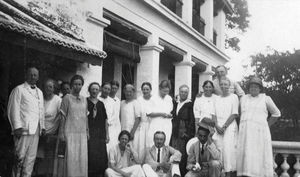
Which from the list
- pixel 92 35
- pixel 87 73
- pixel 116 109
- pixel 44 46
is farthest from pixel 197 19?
pixel 44 46

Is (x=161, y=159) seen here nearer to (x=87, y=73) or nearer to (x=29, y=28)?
(x=87, y=73)

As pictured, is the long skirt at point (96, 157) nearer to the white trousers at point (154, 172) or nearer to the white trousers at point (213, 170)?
the white trousers at point (154, 172)

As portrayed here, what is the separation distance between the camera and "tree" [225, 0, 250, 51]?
913 inches

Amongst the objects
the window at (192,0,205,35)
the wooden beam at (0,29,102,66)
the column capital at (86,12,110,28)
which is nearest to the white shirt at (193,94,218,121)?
the wooden beam at (0,29,102,66)

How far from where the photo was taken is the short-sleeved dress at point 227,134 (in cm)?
641

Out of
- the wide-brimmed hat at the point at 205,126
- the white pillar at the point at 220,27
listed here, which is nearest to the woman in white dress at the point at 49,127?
the wide-brimmed hat at the point at 205,126

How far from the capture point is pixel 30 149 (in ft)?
16.8

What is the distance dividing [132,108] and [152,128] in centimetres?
50

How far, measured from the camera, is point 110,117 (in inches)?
252

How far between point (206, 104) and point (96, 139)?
196cm

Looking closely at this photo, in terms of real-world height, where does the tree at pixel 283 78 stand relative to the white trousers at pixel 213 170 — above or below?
above

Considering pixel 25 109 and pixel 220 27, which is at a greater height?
pixel 220 27

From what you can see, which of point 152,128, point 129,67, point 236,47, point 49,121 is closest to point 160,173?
point 152,128

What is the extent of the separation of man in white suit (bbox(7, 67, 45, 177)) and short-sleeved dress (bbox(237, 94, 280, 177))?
3227 mm
